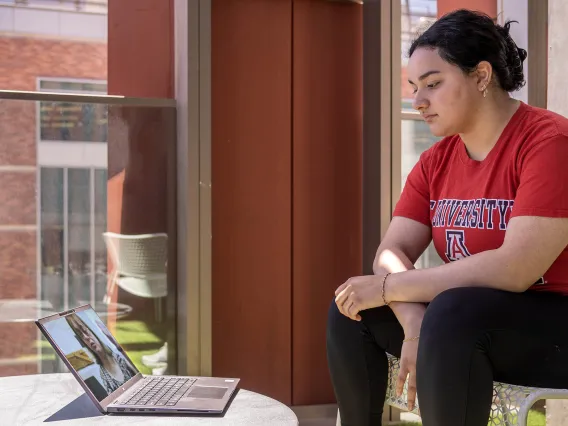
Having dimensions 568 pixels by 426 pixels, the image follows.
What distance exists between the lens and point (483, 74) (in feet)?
5.34

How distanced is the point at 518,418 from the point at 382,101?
198 cm

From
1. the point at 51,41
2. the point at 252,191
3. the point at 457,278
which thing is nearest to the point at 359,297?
the point at 457,278

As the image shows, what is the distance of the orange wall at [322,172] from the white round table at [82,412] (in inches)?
64.2

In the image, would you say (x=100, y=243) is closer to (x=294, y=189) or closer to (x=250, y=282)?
(x=250, y=282)

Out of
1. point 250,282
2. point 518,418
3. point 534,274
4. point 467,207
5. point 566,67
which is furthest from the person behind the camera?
point 250,282

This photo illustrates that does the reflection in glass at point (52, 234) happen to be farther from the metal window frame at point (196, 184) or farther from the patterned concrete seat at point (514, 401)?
the patterned concrete seat at point (514, 401)

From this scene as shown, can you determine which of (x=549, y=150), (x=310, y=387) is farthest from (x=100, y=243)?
(x=549, y=150)

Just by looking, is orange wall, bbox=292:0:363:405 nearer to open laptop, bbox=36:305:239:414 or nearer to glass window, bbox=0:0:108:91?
glass window, bbox=0:0:108:91

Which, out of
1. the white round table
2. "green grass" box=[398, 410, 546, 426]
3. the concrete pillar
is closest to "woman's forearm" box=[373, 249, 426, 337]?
the white round table

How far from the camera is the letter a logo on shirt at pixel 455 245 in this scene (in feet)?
5.26

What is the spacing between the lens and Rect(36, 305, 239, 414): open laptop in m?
1.49

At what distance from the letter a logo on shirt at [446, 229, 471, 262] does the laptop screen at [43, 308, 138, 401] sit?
2.71ft

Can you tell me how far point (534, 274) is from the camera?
4.67ft

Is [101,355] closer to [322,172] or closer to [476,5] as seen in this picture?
[322,172]
